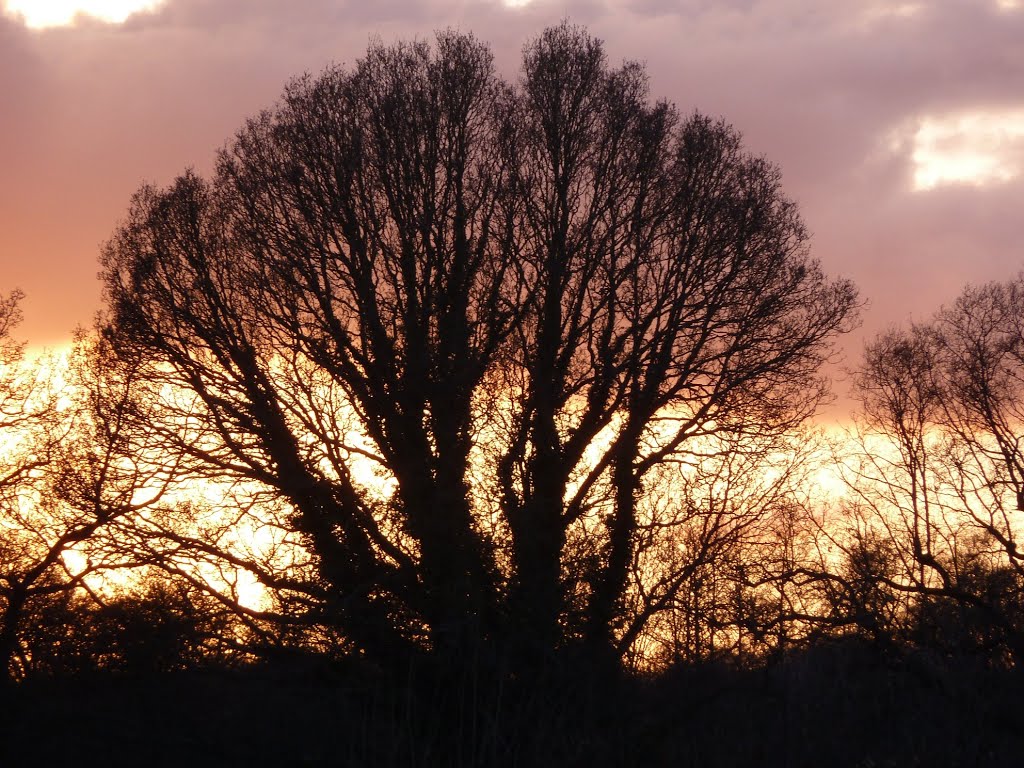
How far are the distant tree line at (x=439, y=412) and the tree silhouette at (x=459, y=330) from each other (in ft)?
0.19

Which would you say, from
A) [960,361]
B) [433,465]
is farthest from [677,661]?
[960,361]

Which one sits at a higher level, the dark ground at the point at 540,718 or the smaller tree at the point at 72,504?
the smaller tree at the point at 72,504

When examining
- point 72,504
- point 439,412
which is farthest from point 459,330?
point 72,504

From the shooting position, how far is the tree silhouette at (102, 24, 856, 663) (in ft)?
66.1

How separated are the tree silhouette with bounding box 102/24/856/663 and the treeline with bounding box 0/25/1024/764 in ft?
0.20

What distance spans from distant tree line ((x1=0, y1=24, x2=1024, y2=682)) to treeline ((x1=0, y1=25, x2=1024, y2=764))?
0.19ft

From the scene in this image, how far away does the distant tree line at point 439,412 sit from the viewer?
20000mm

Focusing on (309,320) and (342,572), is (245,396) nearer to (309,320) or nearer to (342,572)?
(309,320)

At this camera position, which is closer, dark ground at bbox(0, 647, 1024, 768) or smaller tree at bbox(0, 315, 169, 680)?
dark ground at bbox(0, 647, 1024, 768)

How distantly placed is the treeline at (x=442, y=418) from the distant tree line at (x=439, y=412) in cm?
6

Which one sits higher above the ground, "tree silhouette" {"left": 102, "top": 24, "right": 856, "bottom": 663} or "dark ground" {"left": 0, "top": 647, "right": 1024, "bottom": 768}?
"tree silhouette" {"left": 102, "top": 24, "right": 856, "bottom": 663}

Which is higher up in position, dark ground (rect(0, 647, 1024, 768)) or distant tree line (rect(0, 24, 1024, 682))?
distant tree line (rect(0, 24, 1024, 682))

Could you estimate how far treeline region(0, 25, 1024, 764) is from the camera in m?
19.9

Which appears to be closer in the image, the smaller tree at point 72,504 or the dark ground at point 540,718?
the dark ground at point 540,718
